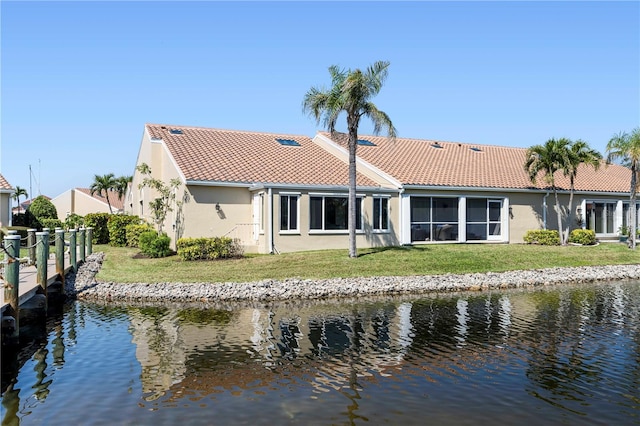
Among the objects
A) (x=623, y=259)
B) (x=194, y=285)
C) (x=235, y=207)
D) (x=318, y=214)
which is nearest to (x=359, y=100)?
(x=318, y=214)

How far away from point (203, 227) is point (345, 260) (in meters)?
6.55

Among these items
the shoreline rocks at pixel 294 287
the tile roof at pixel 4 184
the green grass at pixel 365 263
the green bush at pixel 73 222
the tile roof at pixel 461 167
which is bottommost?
the shoreline rocks at pixel 294 287

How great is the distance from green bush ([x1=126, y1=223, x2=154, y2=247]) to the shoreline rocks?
634 centimetres

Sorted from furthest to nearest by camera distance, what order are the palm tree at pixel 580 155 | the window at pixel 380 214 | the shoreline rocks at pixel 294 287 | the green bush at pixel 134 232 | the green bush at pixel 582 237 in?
the green bush at pixel 582 237 < the green bush at pixel 134 232 < the palm tree at pixel 580 155 < the window at pixel 380 214 < the shoreline rocks at pixel 294 287

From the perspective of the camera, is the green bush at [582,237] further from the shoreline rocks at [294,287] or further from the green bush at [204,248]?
the green bush at [204,248]

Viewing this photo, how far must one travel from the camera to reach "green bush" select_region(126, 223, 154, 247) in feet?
91.3

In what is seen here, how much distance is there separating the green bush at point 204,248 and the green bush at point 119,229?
31.2 feet

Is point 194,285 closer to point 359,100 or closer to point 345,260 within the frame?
point 345,260

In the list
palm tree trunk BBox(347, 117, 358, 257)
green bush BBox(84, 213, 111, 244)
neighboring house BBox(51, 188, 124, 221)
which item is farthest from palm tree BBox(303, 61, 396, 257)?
neighboring house BBox(51, 188, 124, 221)

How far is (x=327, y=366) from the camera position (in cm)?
1011

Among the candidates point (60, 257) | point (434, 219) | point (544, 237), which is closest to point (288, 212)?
point (434, 219)

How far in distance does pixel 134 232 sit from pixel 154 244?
579cm

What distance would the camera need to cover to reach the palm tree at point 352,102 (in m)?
20.8

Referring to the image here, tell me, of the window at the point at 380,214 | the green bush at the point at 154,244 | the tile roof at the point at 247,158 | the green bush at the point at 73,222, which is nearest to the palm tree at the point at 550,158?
the window at the point at 380,214
